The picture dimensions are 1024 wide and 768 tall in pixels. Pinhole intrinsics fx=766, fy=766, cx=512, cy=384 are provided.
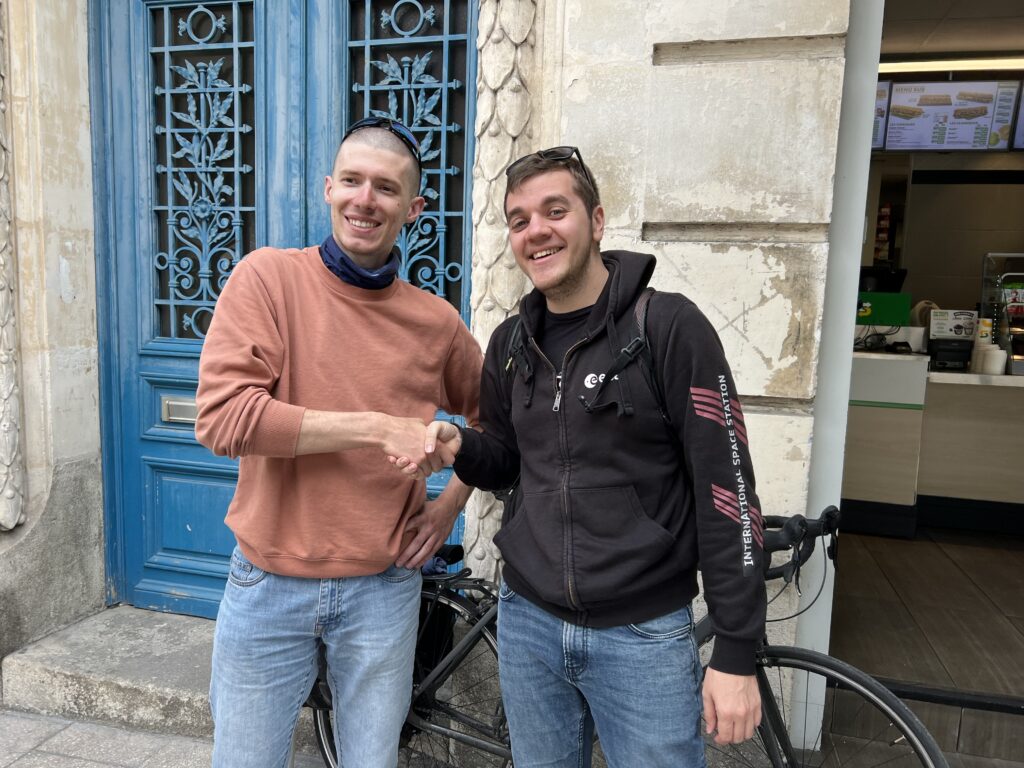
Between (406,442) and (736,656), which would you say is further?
(406,442)

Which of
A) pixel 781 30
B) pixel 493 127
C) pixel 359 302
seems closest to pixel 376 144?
pixel 359 302

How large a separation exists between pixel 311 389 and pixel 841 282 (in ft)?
6.40

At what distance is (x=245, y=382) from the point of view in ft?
5.67

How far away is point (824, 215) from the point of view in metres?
2.60

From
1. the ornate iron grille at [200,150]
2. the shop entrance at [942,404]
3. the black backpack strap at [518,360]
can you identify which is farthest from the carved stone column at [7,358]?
the shop entrance at [942,404]

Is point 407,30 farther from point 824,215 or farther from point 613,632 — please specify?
point 613,632

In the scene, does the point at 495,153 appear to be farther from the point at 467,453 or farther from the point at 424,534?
the point at 424,534

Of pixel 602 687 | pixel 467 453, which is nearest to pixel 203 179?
pixel 467 453

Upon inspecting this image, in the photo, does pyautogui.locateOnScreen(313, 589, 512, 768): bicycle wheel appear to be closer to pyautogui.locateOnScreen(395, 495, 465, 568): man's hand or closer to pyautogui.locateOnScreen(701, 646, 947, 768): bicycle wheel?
pyautogui.locateOnScreen(395, 495, 465, 568): man's hand

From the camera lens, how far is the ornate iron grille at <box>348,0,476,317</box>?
316 cm

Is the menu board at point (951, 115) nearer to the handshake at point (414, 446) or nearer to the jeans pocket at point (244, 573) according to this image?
the handshake at point (414, 446)

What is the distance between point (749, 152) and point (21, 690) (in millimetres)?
3804

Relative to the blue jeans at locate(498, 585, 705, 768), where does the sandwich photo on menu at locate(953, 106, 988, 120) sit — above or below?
above

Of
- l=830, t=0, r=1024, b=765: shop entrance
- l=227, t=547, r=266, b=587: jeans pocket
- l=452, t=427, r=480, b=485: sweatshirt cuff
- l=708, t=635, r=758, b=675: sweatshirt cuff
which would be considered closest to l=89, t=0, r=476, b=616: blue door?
l=452, t=427, r=480, b=485: sweatshirt cuff
